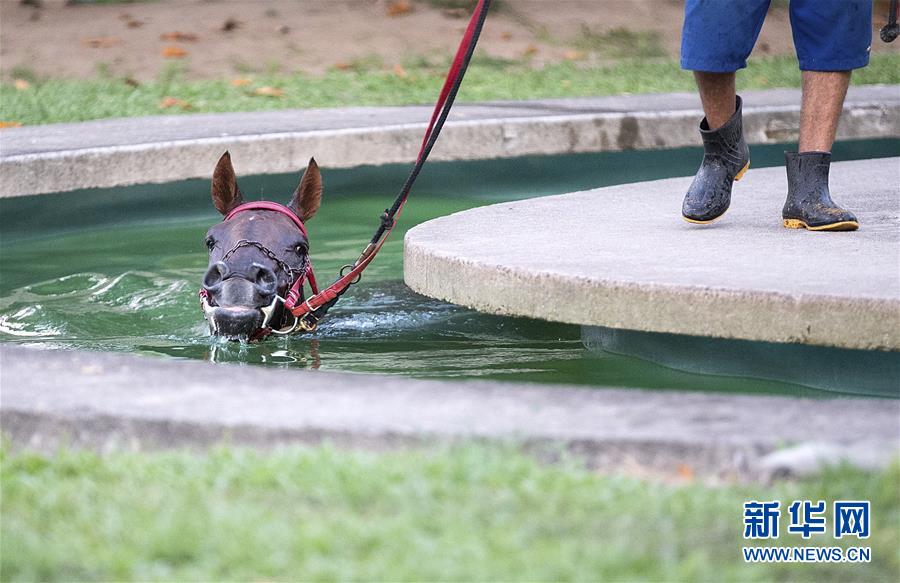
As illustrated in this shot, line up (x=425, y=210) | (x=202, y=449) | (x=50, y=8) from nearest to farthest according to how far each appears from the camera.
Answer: (x=202, y=449) < (x=425, y=210) < (x=50, y=8)

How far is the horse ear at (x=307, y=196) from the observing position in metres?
4.12

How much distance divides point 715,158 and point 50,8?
1106cm

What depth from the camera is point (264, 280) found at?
12.3 feet

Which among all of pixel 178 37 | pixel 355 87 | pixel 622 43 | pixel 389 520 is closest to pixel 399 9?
pixel 622 43

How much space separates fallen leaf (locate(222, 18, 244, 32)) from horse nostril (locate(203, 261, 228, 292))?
29.7 ft

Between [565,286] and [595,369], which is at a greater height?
[565,286]

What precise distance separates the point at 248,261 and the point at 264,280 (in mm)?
68

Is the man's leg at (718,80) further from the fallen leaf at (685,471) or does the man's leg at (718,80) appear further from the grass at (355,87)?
the grass at (355,87)

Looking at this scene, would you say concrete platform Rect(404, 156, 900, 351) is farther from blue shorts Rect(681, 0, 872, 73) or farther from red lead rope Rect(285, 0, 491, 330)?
blue shorts Rect(681, 0, 872, 73)

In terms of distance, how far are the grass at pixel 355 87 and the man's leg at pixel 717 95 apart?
12.8 feet

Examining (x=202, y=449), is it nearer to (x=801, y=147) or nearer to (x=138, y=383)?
(x=138, y=383)

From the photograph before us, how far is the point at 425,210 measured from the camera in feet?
20.5

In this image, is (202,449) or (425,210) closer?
(202,449)

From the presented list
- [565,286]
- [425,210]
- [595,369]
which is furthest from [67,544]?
[425,210]
